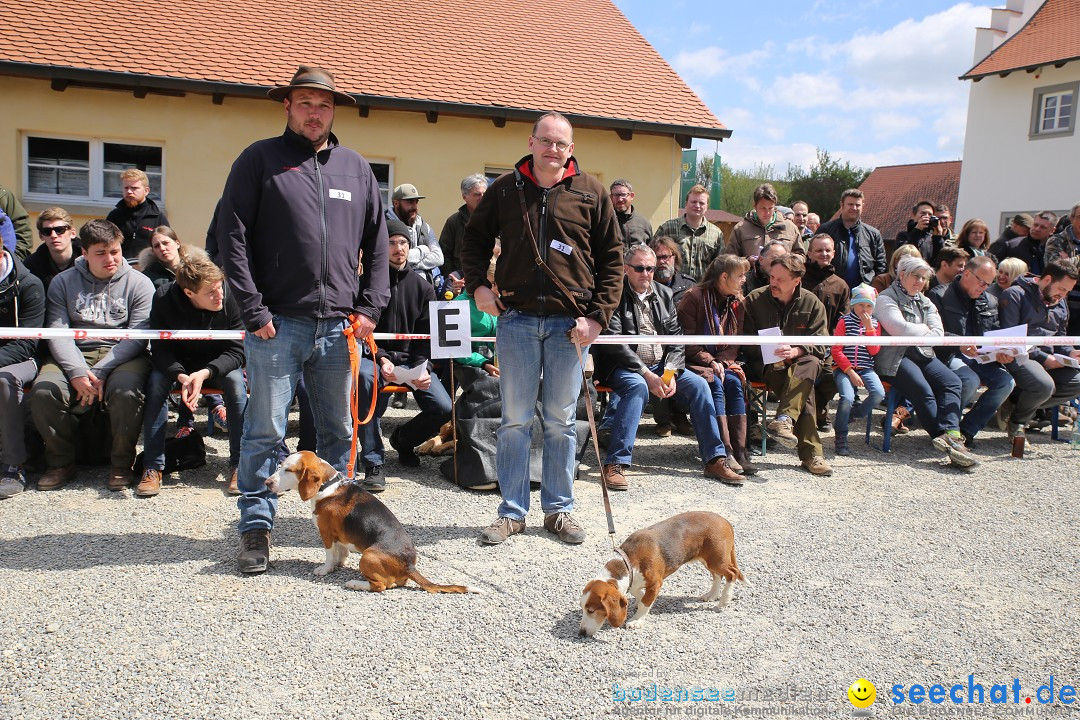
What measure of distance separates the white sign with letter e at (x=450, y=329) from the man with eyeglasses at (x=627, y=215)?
9.34 feet

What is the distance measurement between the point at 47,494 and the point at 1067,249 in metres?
10.2

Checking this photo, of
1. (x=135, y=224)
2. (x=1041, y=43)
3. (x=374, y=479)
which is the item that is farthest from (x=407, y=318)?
(x=1041, y=43)

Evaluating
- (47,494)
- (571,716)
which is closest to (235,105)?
(47,494)

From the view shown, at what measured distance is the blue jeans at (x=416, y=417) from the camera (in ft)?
18.4

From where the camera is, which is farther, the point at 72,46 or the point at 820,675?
the point at 72,46

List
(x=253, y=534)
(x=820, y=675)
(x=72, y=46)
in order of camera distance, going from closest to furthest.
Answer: (x=820, y=675) < (x=253, y=534) < (x=72, y=46)

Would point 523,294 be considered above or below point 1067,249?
below

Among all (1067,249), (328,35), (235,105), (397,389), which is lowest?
(397,389)

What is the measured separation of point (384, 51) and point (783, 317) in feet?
28.7

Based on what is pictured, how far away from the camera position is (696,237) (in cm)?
902

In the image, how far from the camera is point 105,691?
2906 millimetres

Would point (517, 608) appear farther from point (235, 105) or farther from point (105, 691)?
point (235, 105)

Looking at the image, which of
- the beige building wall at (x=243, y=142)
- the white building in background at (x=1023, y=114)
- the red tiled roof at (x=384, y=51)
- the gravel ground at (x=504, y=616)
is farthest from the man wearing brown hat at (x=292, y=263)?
the white building in background at (x=1023, y=114)

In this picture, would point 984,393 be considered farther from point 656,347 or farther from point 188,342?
point 188,342
